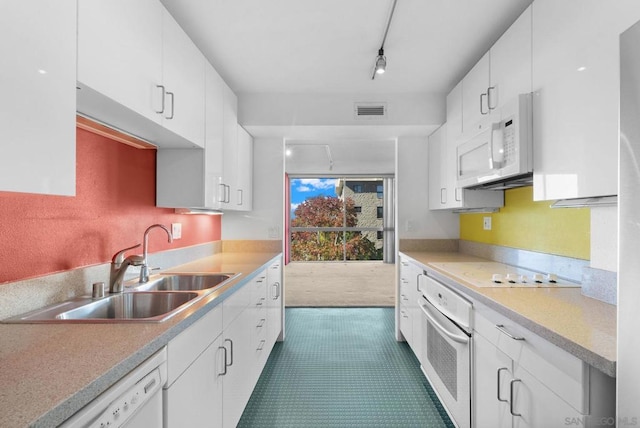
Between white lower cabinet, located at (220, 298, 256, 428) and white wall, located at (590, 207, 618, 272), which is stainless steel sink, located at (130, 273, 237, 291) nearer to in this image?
white lower cabinet, located at (220, 298, 256, 428)

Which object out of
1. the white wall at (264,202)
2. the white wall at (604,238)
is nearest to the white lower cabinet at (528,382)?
the white wall at (604,238)

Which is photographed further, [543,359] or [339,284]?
[339,284]

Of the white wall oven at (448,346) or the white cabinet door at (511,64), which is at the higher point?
the white cabinet door at (511,64)

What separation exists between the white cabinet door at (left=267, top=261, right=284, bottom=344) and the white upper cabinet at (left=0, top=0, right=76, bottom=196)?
1865mm

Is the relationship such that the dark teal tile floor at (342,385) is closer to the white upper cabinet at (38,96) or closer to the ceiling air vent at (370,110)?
the white upper cabinet at (38,96)

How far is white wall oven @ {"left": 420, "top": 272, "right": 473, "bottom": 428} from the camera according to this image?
1.58m

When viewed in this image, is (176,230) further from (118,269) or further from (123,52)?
(123,52)

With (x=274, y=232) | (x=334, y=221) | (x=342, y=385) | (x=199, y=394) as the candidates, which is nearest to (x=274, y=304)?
(x=274, y=232)

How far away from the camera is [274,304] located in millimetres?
2842

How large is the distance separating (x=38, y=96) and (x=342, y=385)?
236 cm

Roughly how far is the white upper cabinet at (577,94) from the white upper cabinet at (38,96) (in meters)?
1.72

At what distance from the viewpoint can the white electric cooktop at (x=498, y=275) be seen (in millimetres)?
1602

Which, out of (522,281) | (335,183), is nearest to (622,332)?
(522,281)

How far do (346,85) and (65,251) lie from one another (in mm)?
2222
